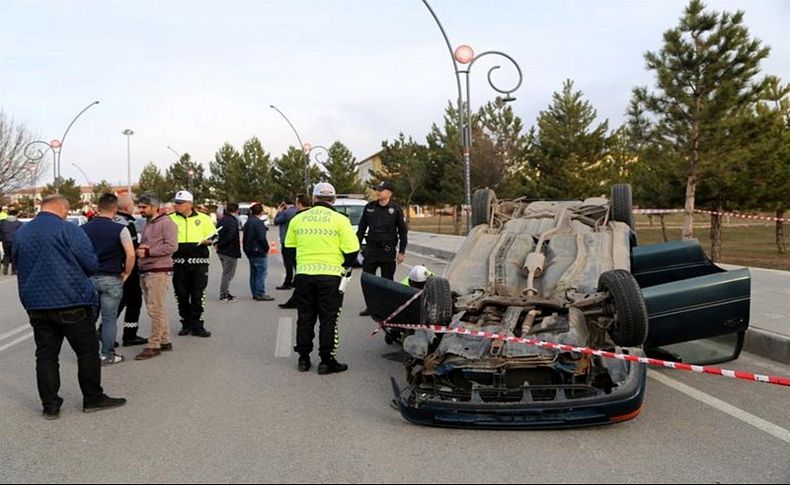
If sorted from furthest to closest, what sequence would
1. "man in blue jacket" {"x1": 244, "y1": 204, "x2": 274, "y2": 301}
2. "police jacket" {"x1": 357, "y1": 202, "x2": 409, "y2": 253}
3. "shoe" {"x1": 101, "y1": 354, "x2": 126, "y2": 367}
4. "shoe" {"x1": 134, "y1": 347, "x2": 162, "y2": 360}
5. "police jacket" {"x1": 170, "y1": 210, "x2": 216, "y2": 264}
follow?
"man in blue jacket" {"x1": 244, "y1": 204, "x2": 274, "y2": 301}, "police jacket" {"x1": 357, "y1": 202, "x2": 409, "y2": 253}, "police jacket" {"x1": 170, "y1": 210, "x2": 216, "y2": 264}, "shoe" {"x1": 134, "y1": 347, "x2": 162, "y2": 360}, "shoe" {"x1": 101, "y1": 354, "x2": 126, "y2": 367}

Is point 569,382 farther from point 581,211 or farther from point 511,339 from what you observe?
point 581,211

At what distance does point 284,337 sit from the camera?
7.87 meters

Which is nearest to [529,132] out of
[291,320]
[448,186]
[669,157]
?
[448,186]

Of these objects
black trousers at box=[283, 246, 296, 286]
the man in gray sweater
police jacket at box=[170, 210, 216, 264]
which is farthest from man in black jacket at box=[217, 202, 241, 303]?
the man in gray sweater

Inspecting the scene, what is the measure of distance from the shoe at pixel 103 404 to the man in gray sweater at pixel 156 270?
70.0 inches

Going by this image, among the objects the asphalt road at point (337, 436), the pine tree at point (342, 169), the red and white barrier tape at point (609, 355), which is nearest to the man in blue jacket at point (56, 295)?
the asphalt road at point (337, 436)

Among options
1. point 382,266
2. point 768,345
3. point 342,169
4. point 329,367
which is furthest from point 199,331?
point 342,169

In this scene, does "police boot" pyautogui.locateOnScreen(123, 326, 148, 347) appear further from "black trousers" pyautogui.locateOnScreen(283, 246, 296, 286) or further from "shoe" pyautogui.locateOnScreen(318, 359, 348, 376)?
"black trousers" pyautogui.locateOnScreen(283, 246, 296, 286)

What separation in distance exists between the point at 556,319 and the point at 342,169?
2115 inches

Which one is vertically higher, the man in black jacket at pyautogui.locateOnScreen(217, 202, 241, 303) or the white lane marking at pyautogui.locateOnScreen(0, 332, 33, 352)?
the man in black jacket at pyautogui.locateOnScreen(217, 202, 241, 303)

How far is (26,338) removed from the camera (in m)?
8.34

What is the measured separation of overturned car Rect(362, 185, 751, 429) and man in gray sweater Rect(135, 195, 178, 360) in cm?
240

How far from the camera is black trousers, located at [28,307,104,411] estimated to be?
493 centimetres

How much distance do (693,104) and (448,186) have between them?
1733 cm
